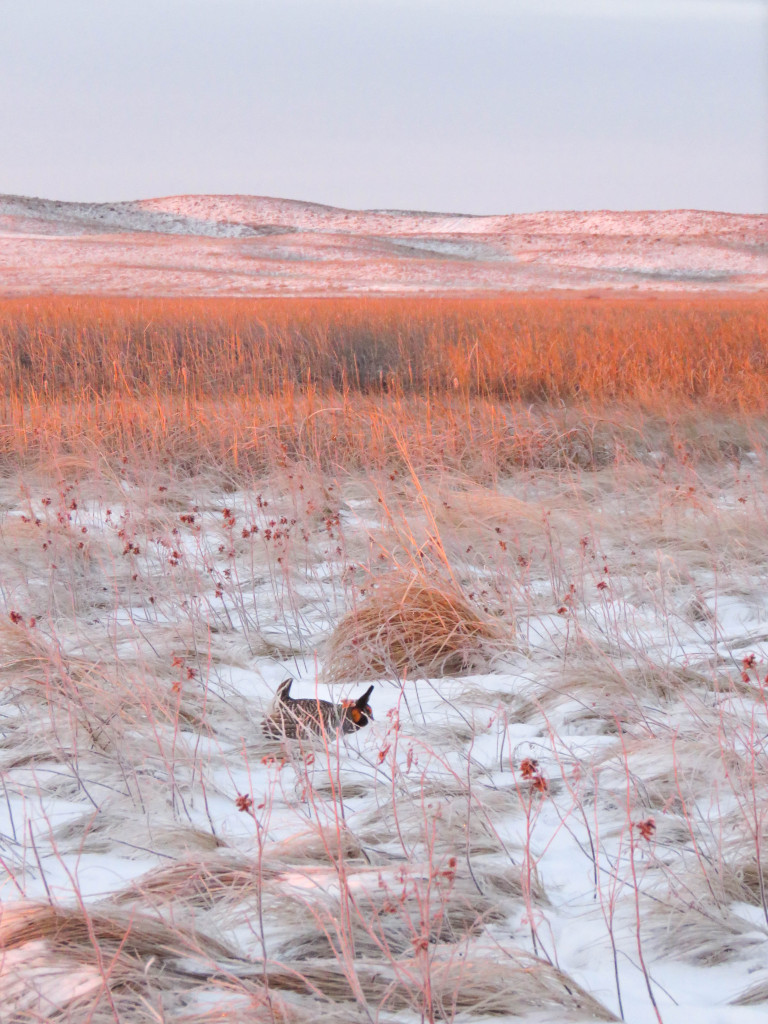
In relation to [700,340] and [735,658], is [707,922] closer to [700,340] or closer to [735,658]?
[735,658]

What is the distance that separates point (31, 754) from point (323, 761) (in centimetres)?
64

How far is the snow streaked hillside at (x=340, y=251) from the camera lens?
24.7m

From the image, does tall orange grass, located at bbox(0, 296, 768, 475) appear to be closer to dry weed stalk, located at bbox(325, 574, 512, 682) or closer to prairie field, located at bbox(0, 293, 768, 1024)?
prairie field, located at bbox(0, 293, 768, 1024)

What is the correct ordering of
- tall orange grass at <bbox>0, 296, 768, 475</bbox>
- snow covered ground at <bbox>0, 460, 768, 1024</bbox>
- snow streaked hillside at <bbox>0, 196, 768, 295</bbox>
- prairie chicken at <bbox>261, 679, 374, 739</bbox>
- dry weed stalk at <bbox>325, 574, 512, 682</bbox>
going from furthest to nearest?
snow streaked hillside at <bbox>0, 196, 768, 295</bbox> < tall orange grass at <bbox>0, 296, 768, 475</bbox> < dry weed stalk at <bbox>325, 574, 512, 682</bbox> < prairie chicken at <bbox>261, 679, 374, 739</bbox> < snow covered ground at <bbox>0, 460, 768, 1024</bbox>

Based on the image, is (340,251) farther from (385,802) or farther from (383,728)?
(385,802)

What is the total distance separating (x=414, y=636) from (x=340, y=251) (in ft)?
116

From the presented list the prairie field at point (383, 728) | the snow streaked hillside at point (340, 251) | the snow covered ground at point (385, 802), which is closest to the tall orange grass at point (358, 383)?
the prairie field at point (383, 728)

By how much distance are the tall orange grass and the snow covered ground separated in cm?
148

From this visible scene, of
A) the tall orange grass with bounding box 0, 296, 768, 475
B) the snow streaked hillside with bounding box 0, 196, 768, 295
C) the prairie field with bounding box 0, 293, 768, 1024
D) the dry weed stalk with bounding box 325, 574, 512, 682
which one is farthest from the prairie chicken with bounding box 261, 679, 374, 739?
the snow streaked hillside with bounding box 0, 196, 768, 295

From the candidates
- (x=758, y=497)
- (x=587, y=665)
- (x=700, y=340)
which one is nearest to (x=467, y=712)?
(x=587, y=665)

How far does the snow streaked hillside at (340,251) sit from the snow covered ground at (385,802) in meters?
Answer: 16.9

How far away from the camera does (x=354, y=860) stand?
147cm

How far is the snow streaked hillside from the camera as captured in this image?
81.0ft

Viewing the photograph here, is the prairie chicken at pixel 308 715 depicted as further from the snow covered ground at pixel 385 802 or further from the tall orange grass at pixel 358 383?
the tall orange grass at pixel 358 383
